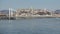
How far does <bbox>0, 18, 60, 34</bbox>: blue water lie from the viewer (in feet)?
11.8

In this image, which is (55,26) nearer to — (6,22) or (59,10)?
(59,10)

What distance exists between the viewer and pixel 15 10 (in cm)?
351

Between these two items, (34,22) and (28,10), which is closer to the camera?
(28,10)

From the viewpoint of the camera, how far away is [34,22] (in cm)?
405

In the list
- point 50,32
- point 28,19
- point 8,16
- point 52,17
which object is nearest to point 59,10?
point 52,17

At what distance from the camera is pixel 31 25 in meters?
3.97

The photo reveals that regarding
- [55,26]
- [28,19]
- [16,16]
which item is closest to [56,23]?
[55,26]

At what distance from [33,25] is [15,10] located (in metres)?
0.72

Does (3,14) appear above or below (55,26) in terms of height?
above

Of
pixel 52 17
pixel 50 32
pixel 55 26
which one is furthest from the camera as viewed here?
pixel 55 26

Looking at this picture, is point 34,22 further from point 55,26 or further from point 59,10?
point 59,10

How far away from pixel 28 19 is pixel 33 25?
265 millimetres

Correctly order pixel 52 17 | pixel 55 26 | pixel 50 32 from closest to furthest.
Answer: pixel 50 32 < pixel 52 17 < pixel 55 26

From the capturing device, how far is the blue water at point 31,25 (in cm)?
358
